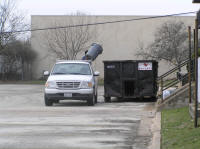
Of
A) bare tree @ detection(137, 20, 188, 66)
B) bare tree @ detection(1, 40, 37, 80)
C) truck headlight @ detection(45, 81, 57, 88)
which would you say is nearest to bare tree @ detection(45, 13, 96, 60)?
bare tree @ detection(1, 40, 37, 80)

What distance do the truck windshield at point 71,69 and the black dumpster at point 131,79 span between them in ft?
5.77

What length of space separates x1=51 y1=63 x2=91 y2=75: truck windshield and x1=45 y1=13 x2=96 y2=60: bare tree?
30809 millimetres

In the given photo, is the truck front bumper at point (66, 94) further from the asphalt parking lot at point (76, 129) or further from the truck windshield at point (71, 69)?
the asphalt parking lot at point (76, 129)

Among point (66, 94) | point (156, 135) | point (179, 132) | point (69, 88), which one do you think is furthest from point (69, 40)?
point (179, 132)

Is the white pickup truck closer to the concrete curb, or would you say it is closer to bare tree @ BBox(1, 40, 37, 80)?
the concrete curb

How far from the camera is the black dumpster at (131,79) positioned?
22031mm

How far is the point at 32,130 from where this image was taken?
1201 centimetres

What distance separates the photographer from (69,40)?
52969mm

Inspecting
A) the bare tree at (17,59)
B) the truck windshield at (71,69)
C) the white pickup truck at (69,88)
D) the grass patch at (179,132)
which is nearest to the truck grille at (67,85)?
the white pickup truck at (69,88)

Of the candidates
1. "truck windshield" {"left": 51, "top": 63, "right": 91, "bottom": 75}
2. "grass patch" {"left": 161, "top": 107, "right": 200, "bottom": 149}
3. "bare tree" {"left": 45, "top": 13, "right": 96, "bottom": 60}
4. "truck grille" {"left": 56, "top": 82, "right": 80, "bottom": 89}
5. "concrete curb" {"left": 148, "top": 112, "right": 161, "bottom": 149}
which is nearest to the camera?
"grass patch" {"left": 161, "top": 107, "right": 200, "bottom": 149}

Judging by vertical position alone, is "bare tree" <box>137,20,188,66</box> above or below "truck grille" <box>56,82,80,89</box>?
above

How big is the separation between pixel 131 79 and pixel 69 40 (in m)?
31.4

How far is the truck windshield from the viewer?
2064 centimetres

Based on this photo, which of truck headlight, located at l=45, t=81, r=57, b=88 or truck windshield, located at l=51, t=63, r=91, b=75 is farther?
truck windshield, located at l=51, t=63, r=91, b=75
